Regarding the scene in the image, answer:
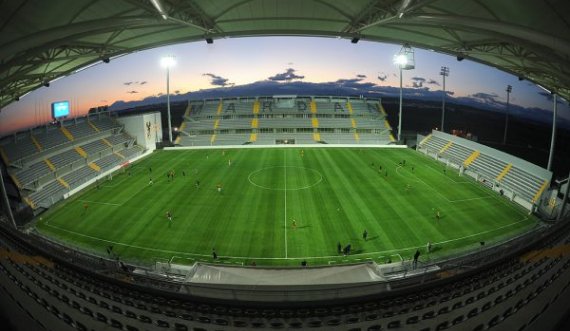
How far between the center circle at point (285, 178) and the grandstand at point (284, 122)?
65.2ft

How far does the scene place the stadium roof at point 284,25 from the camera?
10641mm

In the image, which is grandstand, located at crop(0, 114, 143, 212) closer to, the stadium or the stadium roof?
the stadium

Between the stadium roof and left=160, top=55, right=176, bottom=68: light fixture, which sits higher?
left=160, top=55, right=176, bottom=68: light fixture

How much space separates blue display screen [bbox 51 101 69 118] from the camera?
125 ft

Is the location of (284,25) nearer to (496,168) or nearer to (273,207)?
(273,207)

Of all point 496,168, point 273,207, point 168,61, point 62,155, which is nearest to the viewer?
point 273,207

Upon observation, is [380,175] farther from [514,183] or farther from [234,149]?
[234,149]

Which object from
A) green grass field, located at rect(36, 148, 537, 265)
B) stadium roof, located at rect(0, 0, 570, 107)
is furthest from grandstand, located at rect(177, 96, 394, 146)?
stadium roof, located at rect(0, 0, 570, 107)

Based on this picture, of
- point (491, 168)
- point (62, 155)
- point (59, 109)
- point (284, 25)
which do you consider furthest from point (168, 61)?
A: point (491, 168)

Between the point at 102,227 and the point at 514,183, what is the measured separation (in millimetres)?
36908

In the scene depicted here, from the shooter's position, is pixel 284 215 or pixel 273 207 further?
pixel 273 207

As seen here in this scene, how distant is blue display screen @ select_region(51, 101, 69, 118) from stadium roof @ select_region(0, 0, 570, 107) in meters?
17.3

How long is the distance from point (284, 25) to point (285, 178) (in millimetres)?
18257

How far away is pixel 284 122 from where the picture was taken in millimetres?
59375
